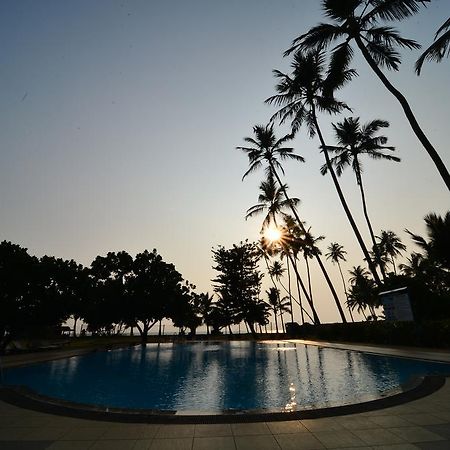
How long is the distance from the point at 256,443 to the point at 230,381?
364 inches

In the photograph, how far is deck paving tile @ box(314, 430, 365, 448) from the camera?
475cm

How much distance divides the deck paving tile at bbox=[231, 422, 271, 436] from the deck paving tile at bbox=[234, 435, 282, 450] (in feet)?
0.65

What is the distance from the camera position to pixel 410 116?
1455 centimetres

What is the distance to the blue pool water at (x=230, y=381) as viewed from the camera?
10117 mm

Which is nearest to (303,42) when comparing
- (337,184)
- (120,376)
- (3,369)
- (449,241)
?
(337,184)

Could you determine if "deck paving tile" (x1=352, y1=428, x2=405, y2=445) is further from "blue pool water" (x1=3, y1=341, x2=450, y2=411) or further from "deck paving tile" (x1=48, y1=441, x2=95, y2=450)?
"deck paving tile" (x1=48, y1=441, x2=95, y2=450)

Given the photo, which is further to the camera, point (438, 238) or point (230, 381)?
point (438, 238)

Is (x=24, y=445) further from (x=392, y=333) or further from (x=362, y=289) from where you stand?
(x=362, y=289)

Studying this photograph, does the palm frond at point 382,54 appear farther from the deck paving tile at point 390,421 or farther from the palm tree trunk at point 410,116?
the deck paving tile at point 390,421

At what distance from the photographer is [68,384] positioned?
13.8 m

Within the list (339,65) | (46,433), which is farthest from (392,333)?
(46,433)

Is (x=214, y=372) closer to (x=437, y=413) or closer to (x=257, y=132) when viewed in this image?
(x=437, y=413)

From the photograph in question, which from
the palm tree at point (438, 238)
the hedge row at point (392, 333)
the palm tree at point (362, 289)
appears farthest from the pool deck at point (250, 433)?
the palm tree at point (362, 289)

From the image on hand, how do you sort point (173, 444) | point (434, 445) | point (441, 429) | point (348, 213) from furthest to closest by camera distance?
point (348, 213) → point (441, 429) → point (173, 444) → point (434, 445)
